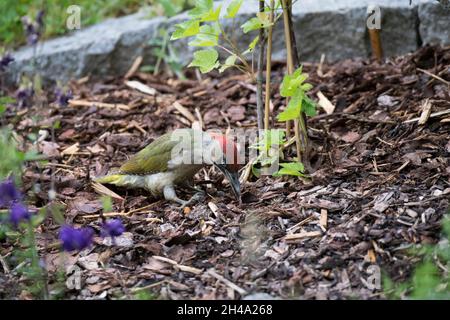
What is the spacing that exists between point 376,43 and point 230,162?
8.44 feet

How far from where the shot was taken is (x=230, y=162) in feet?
16.2

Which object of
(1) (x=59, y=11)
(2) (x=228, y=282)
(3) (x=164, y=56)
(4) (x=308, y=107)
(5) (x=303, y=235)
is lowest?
(2) (x=228, y=282)

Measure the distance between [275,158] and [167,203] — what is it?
901 mm

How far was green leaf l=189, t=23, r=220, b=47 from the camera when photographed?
15.3 feet

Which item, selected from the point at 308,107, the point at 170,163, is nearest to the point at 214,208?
the point at 170,163

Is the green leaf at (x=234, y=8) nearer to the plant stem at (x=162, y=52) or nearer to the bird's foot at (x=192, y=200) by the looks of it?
the bird's foot at (x=192, y=200)

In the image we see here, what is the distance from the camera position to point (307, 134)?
504 centimetres

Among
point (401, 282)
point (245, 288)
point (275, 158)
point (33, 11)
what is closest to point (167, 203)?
point (275, 158)

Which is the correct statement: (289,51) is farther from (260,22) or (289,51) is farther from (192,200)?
(192,200)

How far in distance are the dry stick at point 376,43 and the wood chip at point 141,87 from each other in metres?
2.15

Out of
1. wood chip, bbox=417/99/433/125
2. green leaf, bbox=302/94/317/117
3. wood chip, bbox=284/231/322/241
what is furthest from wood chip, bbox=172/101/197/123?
wood chip, bbox=284/231/322/241

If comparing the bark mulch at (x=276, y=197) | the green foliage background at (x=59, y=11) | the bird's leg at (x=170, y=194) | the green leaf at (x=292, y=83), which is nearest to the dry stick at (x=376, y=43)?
the bark mulch at (x=276, y=197)
